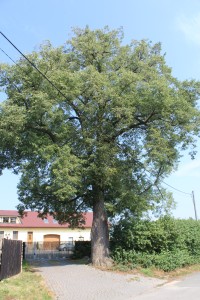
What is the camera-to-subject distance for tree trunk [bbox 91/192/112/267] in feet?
75.4

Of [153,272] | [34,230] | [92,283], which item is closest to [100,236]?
[153,272]

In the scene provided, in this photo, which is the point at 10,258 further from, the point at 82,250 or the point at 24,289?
the point at 82,250

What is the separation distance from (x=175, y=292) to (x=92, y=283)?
161 inches

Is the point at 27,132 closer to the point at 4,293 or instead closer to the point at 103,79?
the point at 103,79

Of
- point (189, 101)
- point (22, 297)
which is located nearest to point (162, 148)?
point (189, 101)

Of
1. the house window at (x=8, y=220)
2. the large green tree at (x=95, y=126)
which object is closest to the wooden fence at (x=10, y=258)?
the large green tree at (x=95, y=126)

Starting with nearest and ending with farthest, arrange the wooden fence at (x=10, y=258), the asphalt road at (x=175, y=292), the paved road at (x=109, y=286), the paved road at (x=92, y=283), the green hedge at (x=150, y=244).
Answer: the asphalt road at (x=175, y=292) → the paved road at (x=109, y=286) → the paved road at (x=92, y=283) → the wooden fence at (x=10, y=258) → the green hedge at (x=150, y=244)

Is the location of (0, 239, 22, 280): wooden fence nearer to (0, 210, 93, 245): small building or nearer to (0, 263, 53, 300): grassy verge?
(0, 263, 53, 300): grassy verge

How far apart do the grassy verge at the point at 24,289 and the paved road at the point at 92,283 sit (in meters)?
0.50

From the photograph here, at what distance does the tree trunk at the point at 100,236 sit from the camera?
23.0 metres

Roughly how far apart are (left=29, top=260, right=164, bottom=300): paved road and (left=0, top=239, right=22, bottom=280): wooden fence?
1570 mm

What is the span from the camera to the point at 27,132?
2191cm

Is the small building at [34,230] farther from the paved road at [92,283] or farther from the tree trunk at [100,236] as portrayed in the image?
the paved road at [92,283]

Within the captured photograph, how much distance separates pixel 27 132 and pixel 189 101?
10.4 meters
